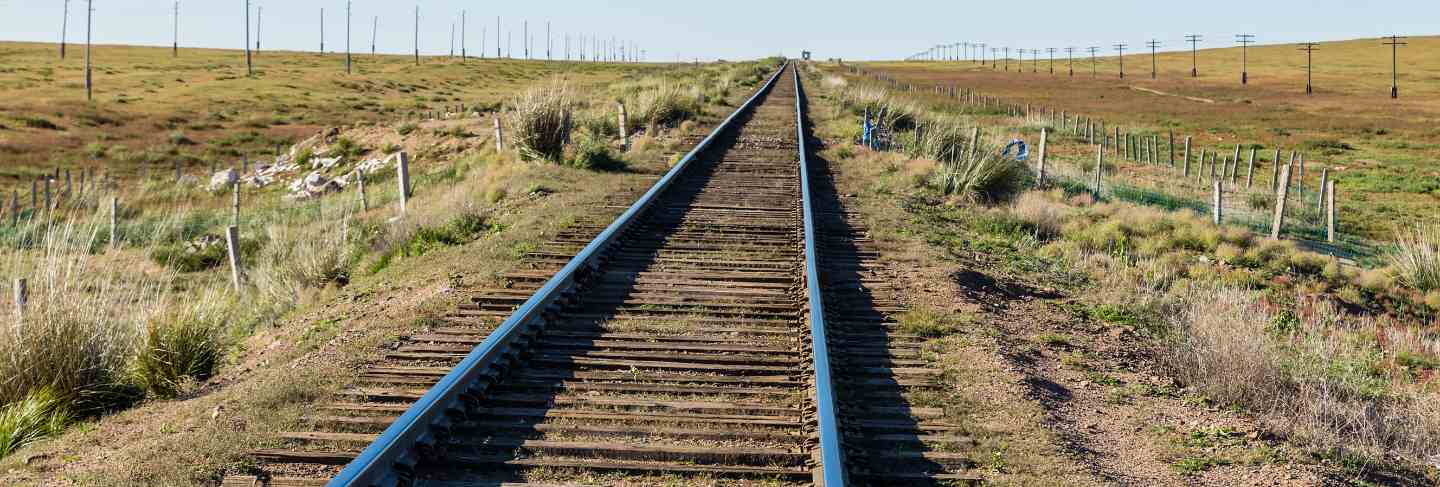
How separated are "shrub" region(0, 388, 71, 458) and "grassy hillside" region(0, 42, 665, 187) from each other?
11.6 meters

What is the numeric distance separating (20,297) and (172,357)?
1246mm

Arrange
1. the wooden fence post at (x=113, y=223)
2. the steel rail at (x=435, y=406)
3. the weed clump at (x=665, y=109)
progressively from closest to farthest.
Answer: the steel rail at (x=435, y=406)
the wooden fence post at (x=113, y=223)
the weed clump at (x=665, y=109)

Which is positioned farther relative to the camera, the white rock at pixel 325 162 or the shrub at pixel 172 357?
the white rock at pixel 325 162

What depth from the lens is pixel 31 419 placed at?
225 inches

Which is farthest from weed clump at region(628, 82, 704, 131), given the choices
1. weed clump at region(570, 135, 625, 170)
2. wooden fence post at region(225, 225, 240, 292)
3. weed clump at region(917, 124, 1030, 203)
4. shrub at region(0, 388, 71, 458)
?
shrub at region(0, 388, 71, 458)

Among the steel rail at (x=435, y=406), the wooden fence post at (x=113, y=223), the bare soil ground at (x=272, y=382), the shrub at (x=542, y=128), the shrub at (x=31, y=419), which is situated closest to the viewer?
the steel rail at (x=435, y=406)

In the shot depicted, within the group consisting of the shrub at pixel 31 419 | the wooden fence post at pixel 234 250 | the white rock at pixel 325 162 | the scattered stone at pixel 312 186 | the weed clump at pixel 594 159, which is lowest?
the shrub at pixel 31 419

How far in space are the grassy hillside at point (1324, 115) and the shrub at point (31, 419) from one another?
22312mm

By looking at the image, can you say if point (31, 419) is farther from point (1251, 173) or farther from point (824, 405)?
point (1251, 173)

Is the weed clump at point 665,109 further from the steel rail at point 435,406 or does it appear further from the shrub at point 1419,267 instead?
the steel rail at point 435,406

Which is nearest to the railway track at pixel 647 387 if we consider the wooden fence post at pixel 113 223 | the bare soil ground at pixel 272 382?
the bare soil ground at pixel 272 382

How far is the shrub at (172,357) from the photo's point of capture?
21.2ft

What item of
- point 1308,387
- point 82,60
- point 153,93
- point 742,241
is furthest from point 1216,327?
point 82,60

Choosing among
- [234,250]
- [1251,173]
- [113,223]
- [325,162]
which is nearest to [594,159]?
[234,250]
